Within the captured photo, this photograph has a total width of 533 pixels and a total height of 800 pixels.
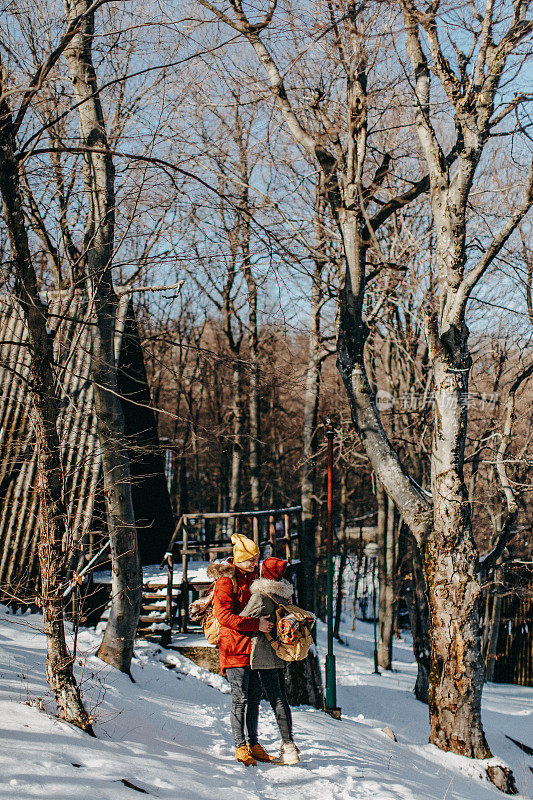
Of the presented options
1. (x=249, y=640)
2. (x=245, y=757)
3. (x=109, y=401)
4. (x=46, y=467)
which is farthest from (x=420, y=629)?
(x=46, y=467)

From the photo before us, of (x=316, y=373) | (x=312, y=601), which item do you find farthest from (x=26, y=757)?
(x=312, y=601)

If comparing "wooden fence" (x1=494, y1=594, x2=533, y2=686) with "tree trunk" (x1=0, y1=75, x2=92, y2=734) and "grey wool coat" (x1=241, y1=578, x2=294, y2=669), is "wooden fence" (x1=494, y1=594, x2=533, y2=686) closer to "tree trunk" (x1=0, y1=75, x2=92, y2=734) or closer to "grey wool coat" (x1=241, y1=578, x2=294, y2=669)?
"grey wool coat" (x1=241, y1=578, x2=294, y2=669)

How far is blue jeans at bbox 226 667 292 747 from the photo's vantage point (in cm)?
519

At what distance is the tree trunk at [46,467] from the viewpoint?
190 inches

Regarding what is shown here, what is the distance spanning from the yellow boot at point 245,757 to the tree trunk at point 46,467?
119 centimetres

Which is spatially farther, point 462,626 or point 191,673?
point 191,673

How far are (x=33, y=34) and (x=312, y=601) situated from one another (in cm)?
1385

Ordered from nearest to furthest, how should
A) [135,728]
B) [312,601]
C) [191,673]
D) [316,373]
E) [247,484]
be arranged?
1. [135,728]
2. [191,673]
3. [316,373]
4. [312,601]
5. [247,484]

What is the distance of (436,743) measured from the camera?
7262 mm

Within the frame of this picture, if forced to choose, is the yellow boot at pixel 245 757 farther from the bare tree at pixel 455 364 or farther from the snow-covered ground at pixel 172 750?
the bare tree at pixel 455 364

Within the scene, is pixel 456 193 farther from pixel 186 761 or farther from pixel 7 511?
pixel 7 511

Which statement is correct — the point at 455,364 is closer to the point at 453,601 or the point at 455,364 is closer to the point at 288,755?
the point at 453,601

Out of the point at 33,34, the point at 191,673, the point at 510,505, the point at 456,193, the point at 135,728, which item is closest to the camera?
the point at 135,728

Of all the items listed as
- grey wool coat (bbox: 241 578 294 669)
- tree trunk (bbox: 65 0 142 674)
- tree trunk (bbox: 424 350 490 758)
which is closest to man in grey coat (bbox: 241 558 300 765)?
grey wool coat (bbox: 241 578 294 669)
